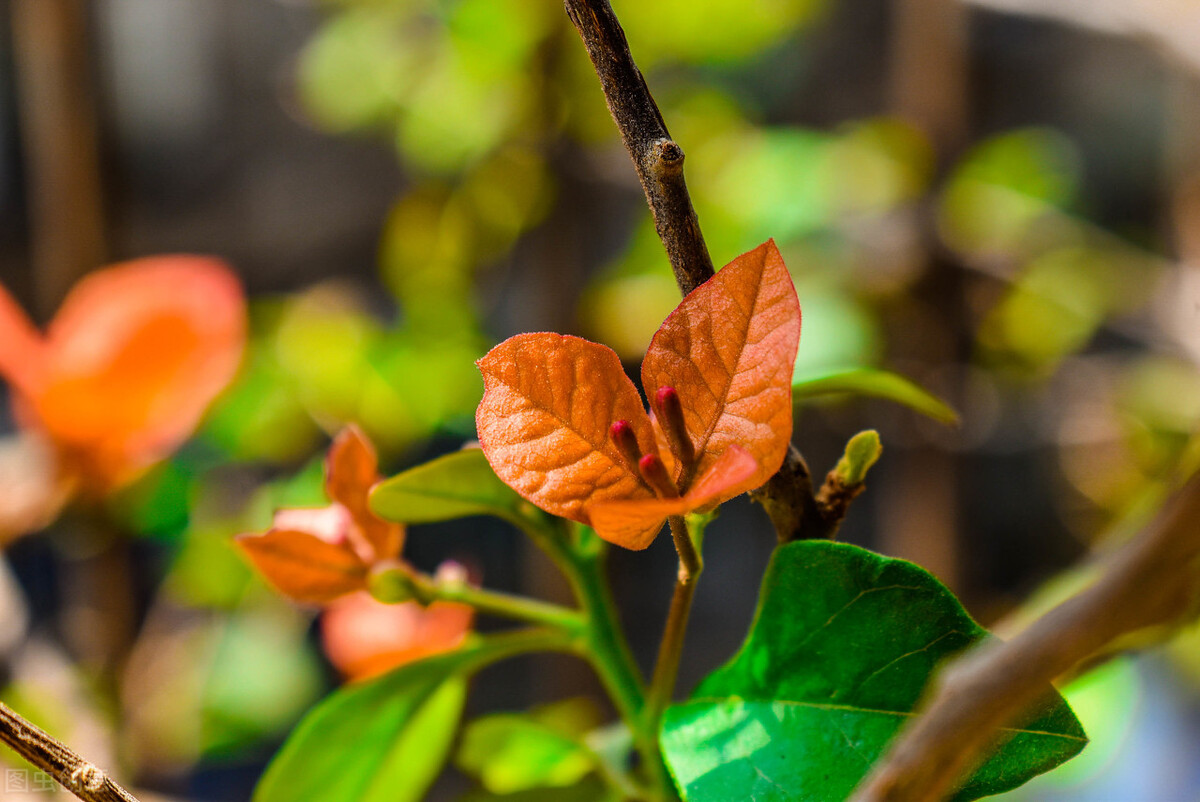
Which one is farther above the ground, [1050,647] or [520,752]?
[1050,647]

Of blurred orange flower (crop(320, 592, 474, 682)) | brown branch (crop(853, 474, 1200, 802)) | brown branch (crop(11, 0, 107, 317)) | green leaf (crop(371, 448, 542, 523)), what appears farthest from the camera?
brown branch (crop(11, 0, 107, 317))

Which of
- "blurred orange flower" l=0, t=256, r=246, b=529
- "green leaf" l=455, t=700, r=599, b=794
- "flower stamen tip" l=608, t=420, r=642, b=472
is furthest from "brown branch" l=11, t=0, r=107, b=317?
"flower stamen tip" l=608, t=420, r=642, b=472

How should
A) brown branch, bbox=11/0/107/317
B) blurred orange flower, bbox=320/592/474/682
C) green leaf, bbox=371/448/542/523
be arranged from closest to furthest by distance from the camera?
green leaf, bbox=371/448/542/523
blurred orange flower, bbox=320/592/474/682
brown branch, bbox=11/0/107/317

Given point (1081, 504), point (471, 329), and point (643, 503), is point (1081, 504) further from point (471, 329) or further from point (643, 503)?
point (643, 503)

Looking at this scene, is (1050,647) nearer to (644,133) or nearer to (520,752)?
(644,133)

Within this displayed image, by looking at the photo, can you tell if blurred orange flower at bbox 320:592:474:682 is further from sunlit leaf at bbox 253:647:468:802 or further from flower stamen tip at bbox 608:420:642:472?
flower stamen tip at bbox 608:420:642:472

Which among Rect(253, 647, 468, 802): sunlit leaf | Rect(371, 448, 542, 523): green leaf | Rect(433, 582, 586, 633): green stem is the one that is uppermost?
Rect(371, 448, 542, 523): green leaf

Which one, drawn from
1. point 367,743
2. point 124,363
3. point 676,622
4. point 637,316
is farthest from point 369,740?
point 637,316
